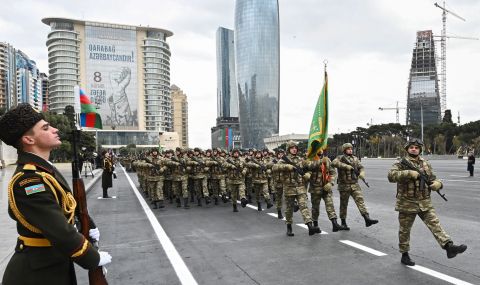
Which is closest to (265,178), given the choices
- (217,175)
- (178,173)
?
(217,175)

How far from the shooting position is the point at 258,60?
5591 inches

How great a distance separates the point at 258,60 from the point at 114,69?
53.5 meters

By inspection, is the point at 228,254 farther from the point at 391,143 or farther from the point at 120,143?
the point at 120,143

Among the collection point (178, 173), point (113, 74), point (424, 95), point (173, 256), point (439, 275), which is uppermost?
point (113, 74)

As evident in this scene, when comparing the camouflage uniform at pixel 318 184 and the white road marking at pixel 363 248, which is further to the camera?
the camouflage uniform at pixel 318 184

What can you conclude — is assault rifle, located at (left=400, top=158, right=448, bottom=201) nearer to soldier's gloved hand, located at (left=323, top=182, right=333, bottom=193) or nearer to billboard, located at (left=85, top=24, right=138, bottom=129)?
soldier's gloved hand, located at (left=323, top=182, right=333, bottom=193)

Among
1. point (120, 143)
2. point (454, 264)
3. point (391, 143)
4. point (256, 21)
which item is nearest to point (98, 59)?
point (120, 143)

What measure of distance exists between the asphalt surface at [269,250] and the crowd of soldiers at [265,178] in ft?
1.71

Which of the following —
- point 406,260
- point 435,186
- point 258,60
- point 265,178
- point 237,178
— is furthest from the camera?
point 258,60

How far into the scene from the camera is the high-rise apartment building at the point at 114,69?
139375mm

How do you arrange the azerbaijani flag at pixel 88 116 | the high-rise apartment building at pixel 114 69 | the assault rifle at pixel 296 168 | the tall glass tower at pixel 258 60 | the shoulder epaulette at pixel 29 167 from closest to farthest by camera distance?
1. the shoulder epaulette at pixel 29 167
2. the assault rifle at pixel 296 168
3. the azerbaijani flag at pixel 88 116
4. the high-rise apartment building at pixel 114 69
5. the tall glass tower at pixel 258 60

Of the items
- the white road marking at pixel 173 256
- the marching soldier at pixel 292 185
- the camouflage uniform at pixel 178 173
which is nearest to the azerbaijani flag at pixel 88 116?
the camouflage uniform at pixel 178 173

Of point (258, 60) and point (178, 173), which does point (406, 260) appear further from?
point (258, 60)

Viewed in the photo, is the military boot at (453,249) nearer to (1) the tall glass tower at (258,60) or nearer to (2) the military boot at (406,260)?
(2) the military boot at (406,260)
